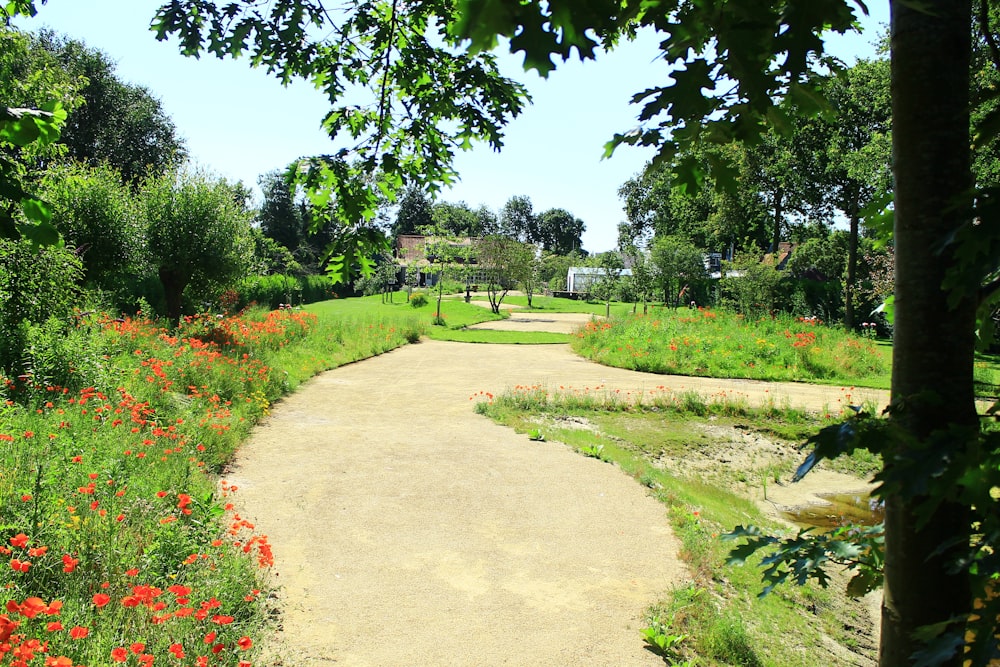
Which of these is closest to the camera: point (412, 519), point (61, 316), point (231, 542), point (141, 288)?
point (231, 542)

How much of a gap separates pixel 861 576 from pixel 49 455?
17.4 ft

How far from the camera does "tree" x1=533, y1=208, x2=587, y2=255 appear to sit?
118 metres

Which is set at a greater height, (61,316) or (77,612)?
(61,316)

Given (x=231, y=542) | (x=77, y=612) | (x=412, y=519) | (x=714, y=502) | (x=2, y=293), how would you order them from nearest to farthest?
(x=77, y=612), (x=231, y=542), (x=412, y=519), (x=714, y=502), (x=2, y=293)

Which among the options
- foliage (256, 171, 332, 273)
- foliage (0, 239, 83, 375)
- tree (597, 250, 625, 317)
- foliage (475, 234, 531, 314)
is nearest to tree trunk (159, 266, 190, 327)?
foliage (0, 239, 83, 375)

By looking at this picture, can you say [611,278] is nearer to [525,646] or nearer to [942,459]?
[525,646]

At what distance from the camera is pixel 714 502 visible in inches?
281

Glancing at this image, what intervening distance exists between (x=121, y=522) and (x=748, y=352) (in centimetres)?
1494

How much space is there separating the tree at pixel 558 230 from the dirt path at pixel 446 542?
110288 millimetres

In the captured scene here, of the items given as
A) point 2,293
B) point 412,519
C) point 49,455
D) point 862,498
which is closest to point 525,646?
point 412,519

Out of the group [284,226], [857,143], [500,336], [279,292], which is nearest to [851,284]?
[857,143]

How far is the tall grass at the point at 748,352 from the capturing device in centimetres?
1539

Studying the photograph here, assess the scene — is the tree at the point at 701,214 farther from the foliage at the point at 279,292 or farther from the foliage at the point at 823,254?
the foliage at the point at 279,292

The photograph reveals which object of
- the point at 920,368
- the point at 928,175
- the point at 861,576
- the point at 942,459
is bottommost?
the point at 861,576
